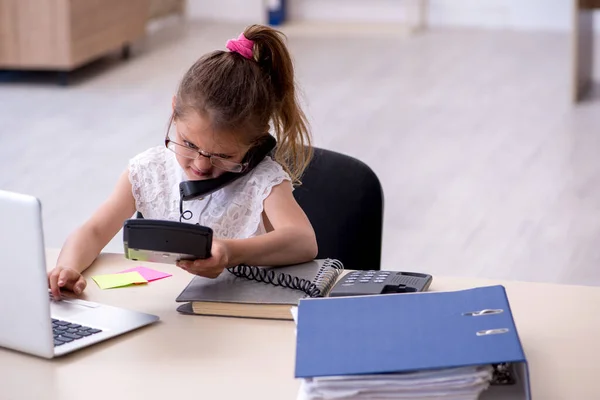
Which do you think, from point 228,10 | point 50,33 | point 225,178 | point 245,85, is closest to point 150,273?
point 225,178

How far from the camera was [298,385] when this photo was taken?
47.2 inches

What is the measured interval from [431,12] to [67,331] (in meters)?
6.08

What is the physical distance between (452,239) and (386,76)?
2.45 m

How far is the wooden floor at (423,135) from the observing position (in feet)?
11.1

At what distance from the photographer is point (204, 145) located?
158 cm

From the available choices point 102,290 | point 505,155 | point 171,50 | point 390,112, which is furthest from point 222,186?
point 171,50

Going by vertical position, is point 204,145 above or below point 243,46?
below

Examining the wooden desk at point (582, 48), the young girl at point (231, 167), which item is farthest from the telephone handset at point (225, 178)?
the wooden desk at point (582, 48)

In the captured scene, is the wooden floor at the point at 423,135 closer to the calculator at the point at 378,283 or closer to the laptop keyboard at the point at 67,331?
the calculator at the point at 378,283

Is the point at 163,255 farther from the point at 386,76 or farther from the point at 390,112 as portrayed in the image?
the point at 386,76

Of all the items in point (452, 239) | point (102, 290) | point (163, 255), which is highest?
point (163, 255)

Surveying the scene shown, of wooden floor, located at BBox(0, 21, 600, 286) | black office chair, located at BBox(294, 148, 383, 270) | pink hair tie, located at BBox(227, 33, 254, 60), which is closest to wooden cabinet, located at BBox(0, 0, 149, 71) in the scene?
wooden floor, located at BBox(0, 21, 600, 286)

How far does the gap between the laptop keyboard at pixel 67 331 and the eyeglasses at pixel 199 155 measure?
0.34 m

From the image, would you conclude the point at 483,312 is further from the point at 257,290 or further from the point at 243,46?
the point at 243,46
